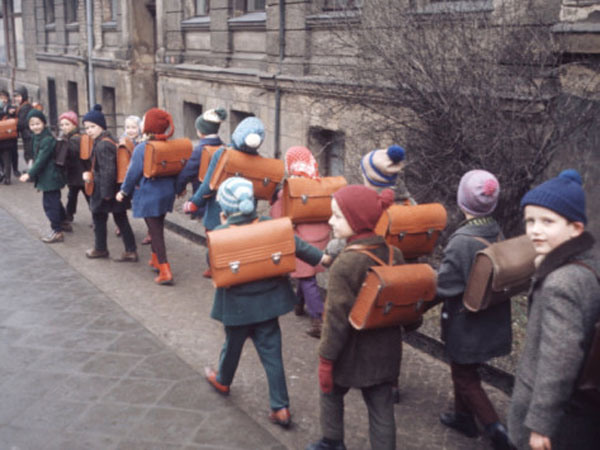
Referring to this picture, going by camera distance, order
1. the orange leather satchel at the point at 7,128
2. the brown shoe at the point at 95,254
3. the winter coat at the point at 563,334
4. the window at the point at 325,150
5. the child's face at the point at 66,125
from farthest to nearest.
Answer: the orange leather satchel at the point at 7,128
the window at the point at 325,150
the child's face at the point at 66,125
the brown shoe at the point at 95,254
the winter coat at the point at 563,334

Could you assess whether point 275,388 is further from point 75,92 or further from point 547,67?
point 75,92

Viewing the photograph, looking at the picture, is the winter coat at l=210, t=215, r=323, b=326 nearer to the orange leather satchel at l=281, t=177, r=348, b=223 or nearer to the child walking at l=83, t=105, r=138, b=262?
the orange leather satchel at l=281, t=177, r=348, b=223

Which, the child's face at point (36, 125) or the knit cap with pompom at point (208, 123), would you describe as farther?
the child's face at point (36, 125)

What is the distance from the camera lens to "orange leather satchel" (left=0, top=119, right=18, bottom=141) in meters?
11.9

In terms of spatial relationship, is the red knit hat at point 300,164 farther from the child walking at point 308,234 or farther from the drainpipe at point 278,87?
the drainpipe at point 278,87

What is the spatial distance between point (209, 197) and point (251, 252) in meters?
2.38

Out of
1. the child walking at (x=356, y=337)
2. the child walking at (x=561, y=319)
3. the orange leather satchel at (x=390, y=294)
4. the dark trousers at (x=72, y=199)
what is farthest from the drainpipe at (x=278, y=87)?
the child walking at (x=561, y=319)

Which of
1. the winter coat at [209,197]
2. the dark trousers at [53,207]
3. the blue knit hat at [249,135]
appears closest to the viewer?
the blue knit hat at [249,135]

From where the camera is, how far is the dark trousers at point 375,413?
3301mm

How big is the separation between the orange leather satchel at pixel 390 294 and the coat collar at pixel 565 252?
2.53ft

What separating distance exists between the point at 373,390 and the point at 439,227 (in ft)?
4.75

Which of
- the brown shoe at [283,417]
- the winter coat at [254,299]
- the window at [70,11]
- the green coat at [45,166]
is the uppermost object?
the window at [70,11]

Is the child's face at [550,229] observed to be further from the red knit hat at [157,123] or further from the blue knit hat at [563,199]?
the red knit hat at [157,123]

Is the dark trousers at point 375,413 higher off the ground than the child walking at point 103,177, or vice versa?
the child walking at point 103,177
